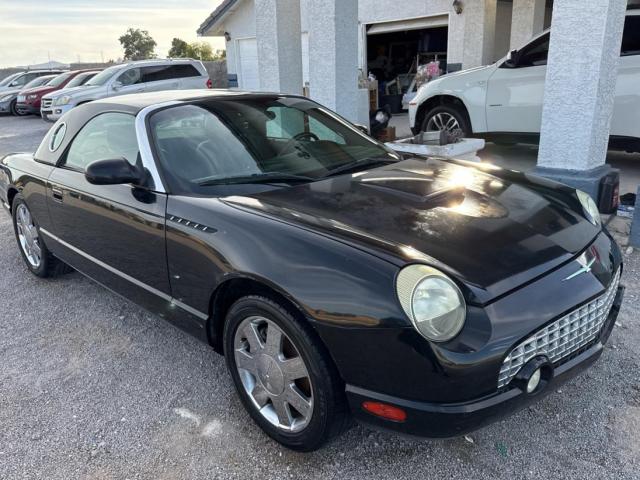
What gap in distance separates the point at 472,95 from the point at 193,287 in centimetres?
610

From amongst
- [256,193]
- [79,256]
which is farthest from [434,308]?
[79,256]

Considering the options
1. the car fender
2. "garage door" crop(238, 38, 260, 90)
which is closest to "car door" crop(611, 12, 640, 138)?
the car fender

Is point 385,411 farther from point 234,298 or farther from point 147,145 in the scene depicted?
point 147,145

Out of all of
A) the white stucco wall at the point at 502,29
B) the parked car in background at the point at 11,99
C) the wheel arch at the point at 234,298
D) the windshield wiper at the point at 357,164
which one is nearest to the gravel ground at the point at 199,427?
the wheel arch at the point at 234,298

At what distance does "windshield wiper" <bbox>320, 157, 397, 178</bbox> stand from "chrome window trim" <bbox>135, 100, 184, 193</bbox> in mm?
906

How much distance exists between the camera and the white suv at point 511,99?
253 inches

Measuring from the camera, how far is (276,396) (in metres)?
2.38

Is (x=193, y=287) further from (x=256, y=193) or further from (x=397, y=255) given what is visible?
(x=397, y=255)

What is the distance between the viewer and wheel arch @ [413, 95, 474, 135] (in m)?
7.80

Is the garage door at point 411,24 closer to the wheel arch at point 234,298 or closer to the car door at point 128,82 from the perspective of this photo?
the car door at point 128,82

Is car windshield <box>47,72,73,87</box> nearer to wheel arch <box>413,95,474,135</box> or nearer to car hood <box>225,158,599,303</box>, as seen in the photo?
wheel arch <box>413,95,474,135</box>

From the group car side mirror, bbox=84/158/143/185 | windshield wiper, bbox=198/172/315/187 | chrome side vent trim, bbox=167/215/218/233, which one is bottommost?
chrome side vent trim, bbox=167/215/218/233

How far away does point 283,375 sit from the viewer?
2.30 meters

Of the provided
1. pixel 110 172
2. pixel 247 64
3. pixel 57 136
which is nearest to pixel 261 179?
pixel 110 172
